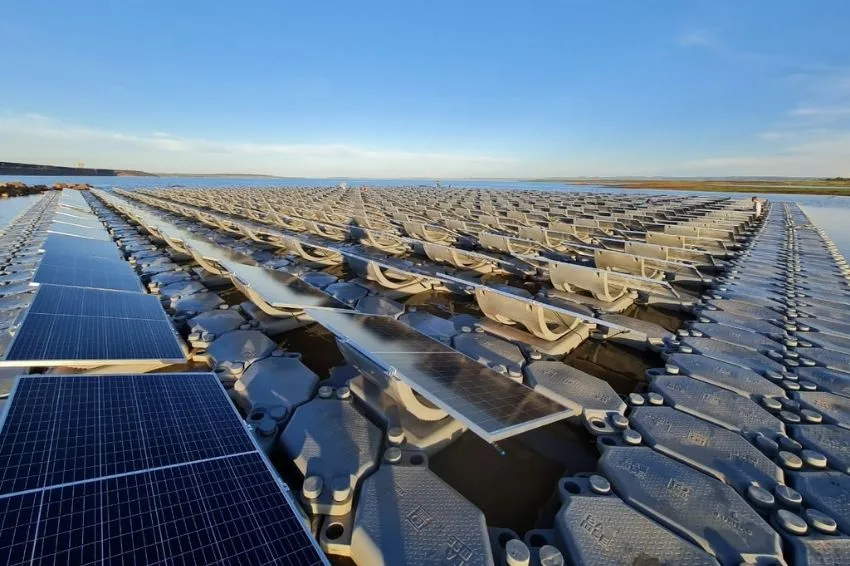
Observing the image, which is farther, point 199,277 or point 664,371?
point 199,277

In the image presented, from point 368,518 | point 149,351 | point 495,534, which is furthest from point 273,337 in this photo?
point 495,534

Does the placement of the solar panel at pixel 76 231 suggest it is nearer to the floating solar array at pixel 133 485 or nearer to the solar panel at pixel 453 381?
the floating solar array at pixel 133 485

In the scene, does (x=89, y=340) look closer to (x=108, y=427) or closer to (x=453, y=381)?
(x=108, y=427)

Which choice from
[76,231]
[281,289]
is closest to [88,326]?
[281,289]

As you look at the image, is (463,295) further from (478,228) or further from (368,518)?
(478,228)

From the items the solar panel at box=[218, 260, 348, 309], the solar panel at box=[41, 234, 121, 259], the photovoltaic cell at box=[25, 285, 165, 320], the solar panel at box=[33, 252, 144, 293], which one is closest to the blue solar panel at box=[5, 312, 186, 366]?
the photovoltaic cell at box=[25, 285, 165, 320]

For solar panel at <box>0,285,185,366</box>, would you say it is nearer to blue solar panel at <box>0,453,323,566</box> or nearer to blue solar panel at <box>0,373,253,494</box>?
blue solar panel at <box>0,373,253,494</box>
